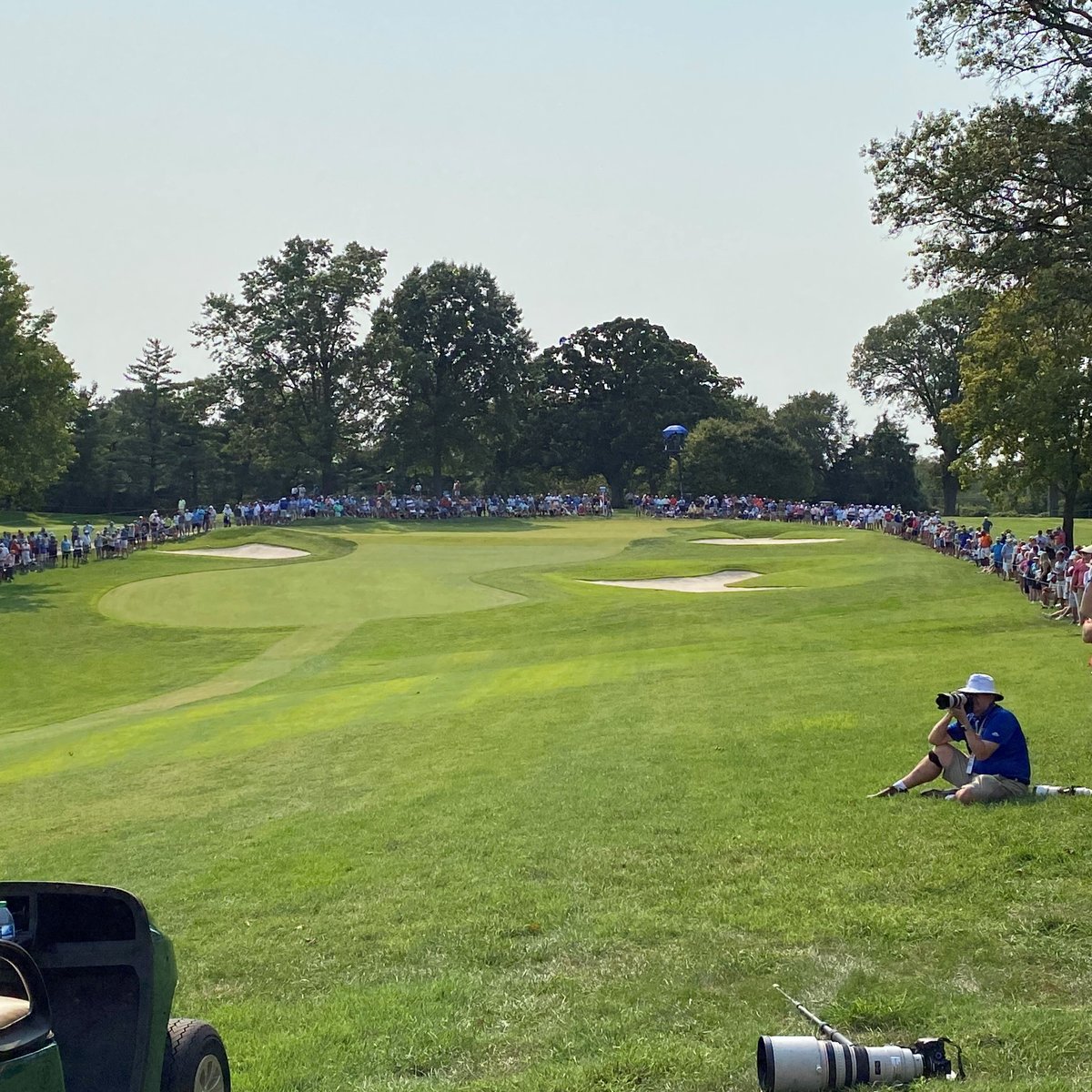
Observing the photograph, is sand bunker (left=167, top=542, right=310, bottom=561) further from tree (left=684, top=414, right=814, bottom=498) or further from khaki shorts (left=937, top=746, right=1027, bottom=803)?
tree (left=684, top=414, right=814, bottom=498)

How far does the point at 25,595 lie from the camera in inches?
1512

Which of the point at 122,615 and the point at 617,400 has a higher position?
the point at 617,400

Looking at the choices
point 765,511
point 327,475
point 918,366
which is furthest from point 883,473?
point 327,475

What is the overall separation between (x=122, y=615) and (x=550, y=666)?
1732 centimetres

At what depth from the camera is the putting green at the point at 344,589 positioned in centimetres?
3512

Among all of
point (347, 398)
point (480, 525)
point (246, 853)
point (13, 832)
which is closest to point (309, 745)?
point (13, 832)

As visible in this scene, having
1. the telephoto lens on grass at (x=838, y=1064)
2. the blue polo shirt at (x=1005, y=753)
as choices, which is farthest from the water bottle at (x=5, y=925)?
the blue polo shirt at (x=1005, y=753)

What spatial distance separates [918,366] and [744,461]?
25.0m

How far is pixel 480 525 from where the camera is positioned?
231ft

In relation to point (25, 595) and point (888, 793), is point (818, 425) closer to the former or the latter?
point (25, 595)

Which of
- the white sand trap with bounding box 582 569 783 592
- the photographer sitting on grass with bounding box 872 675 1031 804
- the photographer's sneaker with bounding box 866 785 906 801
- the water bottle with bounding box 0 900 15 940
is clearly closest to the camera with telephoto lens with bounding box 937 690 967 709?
the photographer sitting on grass with bounding box 872 675 1031 804

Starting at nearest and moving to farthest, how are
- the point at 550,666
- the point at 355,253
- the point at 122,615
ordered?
the point at 550,666, the point at 122,615, the point at 355,253

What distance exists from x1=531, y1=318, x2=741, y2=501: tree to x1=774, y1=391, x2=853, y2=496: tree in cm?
1077

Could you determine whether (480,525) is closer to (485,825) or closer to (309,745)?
(309,745)
